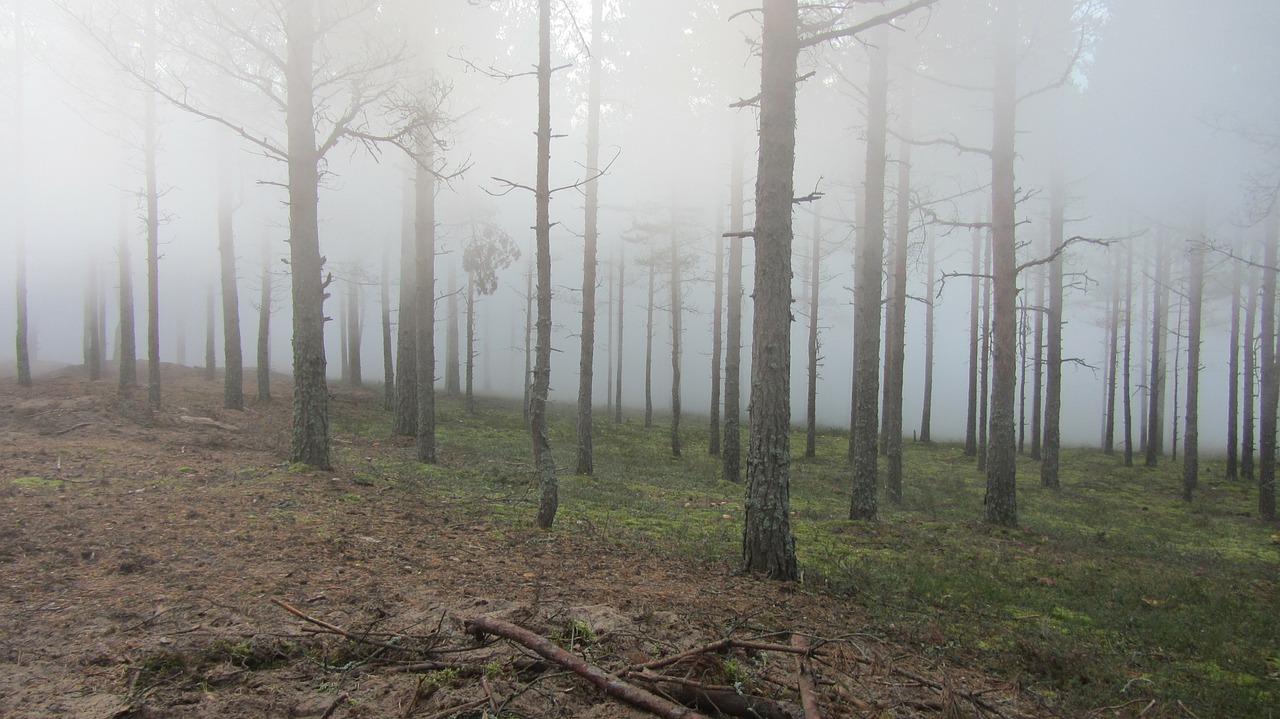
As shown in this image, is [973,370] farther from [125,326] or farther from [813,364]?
[125,326]

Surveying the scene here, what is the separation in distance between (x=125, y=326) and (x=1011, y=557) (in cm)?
2181

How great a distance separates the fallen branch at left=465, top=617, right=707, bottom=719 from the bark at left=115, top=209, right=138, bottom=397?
17.8 m

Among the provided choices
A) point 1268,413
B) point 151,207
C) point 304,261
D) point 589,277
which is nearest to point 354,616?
point 304,261

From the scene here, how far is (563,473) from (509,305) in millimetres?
37893

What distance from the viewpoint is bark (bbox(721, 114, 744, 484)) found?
48.1ft

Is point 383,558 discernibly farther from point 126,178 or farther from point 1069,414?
point 1069,414

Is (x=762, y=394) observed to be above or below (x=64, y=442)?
above

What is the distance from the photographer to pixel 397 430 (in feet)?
51.6

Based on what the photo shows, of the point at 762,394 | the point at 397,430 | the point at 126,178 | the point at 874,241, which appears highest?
the point at 126,178

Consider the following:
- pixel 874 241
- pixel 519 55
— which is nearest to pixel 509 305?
pixel 519 55

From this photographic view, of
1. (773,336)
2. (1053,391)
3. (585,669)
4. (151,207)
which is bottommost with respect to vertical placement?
(585,669)

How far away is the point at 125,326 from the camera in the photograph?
56.7ft

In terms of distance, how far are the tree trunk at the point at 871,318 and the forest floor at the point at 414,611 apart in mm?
823

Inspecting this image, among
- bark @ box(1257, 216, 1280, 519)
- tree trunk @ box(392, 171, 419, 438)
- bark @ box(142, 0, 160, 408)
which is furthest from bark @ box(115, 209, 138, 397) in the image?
bark @ box(1257, 216, 1280, 519)
